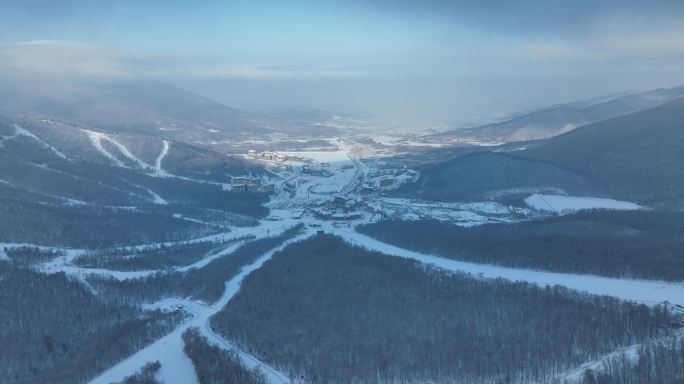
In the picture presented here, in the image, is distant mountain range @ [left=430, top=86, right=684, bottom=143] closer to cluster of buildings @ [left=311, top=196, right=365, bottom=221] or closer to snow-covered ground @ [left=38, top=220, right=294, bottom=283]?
cluster of buildings @ [left=311, top=196, right=365, bottom=221]

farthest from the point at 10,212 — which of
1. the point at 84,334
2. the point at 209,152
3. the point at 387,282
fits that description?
the point at 209,152

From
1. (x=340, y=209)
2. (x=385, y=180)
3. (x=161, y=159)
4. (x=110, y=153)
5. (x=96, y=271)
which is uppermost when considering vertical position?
Answer: (x=110, y=153)


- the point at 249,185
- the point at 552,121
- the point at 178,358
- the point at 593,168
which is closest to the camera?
the point at 178,358

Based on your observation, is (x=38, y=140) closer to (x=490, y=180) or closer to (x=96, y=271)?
(x=96, y=271)

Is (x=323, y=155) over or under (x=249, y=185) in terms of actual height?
under

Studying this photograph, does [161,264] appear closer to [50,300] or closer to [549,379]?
[50,300]

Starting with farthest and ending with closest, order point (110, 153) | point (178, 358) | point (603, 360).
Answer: point (110, 153), point (178, 358), point (603, 360)

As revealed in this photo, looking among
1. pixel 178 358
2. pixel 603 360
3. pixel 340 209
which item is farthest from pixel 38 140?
pixel 603 360

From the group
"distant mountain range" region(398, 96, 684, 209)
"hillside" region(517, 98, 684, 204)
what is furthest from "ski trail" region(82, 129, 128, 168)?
"hillside" region(517, 98, 684, 204)
